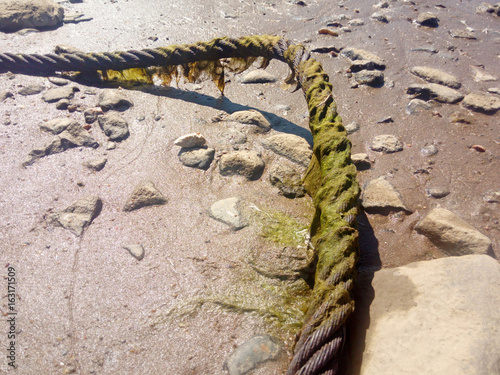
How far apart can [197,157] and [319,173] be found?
3.20ft

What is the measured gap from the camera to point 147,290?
85.6 inches

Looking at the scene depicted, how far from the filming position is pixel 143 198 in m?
2.69

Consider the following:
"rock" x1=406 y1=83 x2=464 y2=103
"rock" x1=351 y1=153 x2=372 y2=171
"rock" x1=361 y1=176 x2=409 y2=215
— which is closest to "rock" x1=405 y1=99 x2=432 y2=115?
"rock" x1=406 y1=83 x2=464 y2=103

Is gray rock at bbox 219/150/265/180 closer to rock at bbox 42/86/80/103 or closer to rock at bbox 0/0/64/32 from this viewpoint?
rock at bbox 42/86/80/103

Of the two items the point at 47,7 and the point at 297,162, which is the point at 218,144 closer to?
the point at 297,162

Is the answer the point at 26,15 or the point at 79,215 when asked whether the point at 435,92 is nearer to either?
the point at 79,215

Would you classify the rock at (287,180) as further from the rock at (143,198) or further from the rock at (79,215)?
the rock at (79,215)

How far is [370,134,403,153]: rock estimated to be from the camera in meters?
3.12

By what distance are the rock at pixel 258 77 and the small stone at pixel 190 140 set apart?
4.06 feet

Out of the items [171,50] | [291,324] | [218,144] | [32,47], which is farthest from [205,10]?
[291,324]

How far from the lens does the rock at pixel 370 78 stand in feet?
12.8

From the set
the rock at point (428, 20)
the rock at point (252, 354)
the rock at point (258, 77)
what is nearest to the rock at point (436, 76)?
the rock at point (428, 20)

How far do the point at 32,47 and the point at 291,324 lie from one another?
14.7ft

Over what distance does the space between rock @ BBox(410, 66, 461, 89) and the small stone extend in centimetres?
245
